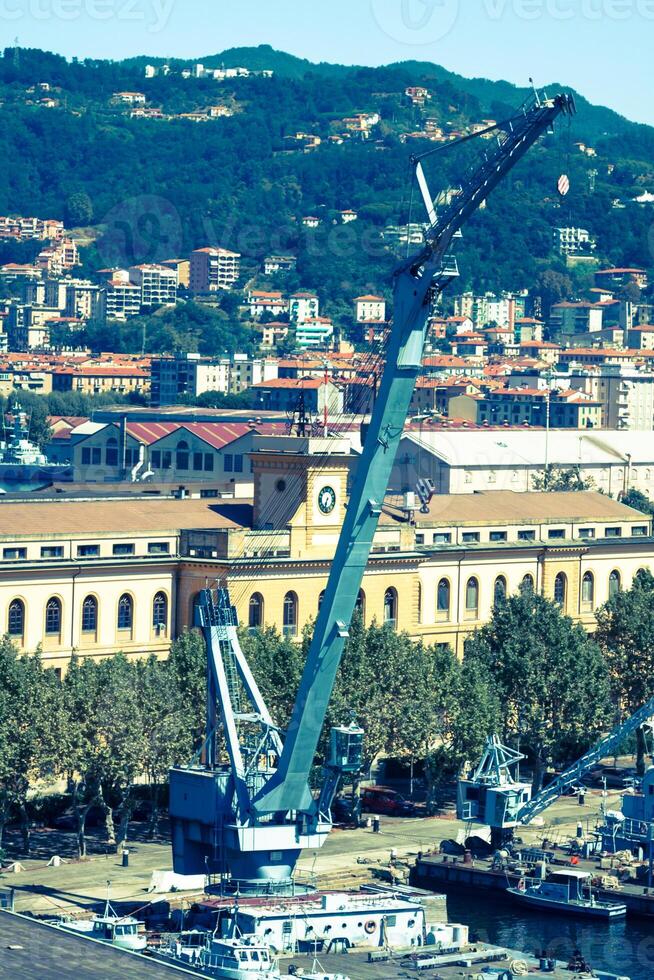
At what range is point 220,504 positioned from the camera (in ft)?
270

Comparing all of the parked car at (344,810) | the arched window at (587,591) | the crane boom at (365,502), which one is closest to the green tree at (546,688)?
the parked car at (344,810)

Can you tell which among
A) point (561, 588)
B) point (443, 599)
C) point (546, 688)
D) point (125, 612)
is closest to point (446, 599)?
point (443, 599)

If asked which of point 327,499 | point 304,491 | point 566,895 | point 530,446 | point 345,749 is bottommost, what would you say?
point 566,895

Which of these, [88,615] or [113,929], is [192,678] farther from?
[113,929]

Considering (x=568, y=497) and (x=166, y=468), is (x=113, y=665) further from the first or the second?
(x=166, y=468)

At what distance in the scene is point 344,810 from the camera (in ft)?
232

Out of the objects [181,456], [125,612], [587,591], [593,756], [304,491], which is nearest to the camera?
[593,756]

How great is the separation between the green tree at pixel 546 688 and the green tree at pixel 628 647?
4.03 metres

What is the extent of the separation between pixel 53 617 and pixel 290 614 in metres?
8.31

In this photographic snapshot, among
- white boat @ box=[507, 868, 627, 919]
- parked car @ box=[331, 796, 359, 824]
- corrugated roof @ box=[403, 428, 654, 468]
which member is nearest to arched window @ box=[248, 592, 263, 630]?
parked car @ box=[331, 796, 359, 824]

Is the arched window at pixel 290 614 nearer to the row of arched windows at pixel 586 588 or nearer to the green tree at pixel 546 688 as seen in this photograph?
the green tree at pixel 546 688

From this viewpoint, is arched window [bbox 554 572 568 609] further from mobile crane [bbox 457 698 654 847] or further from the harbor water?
the harbor water

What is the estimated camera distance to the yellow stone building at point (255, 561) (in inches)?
2916

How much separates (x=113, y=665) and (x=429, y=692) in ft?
32.3
